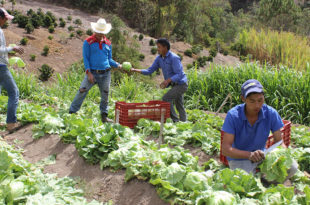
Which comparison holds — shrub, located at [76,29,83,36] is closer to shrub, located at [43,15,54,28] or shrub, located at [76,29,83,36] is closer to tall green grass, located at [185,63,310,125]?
shrub, located at [43,15,54,28]

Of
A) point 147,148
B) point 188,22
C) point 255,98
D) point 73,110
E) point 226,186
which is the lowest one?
point 188,22

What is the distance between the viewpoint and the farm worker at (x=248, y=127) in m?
3.08

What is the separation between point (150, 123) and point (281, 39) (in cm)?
763

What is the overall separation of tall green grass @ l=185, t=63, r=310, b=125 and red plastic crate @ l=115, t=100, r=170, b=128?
993 mm

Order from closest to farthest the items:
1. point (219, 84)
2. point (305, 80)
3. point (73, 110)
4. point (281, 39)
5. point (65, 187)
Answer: point (65, 187) < point (73, 110) < point (305, 80) < point (219, 84) < point (281, 39)

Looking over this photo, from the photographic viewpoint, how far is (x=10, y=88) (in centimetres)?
498

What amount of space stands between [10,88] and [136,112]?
194cm

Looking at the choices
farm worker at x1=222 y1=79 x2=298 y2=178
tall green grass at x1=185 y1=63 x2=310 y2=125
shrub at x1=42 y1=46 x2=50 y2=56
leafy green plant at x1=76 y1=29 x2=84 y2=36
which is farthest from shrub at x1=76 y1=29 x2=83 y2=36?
farm worker at x1=222 y1=79 x2=298 y2=178

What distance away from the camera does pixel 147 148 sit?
3994 mm

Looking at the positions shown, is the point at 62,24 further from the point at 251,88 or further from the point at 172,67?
the point at 251,88

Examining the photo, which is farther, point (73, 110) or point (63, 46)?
point (63, 46)

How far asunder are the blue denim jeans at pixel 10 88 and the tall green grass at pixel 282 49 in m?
6.90

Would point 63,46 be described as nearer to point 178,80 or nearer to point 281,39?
point 281,39

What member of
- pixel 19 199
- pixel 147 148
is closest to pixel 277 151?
pixel 147 148
